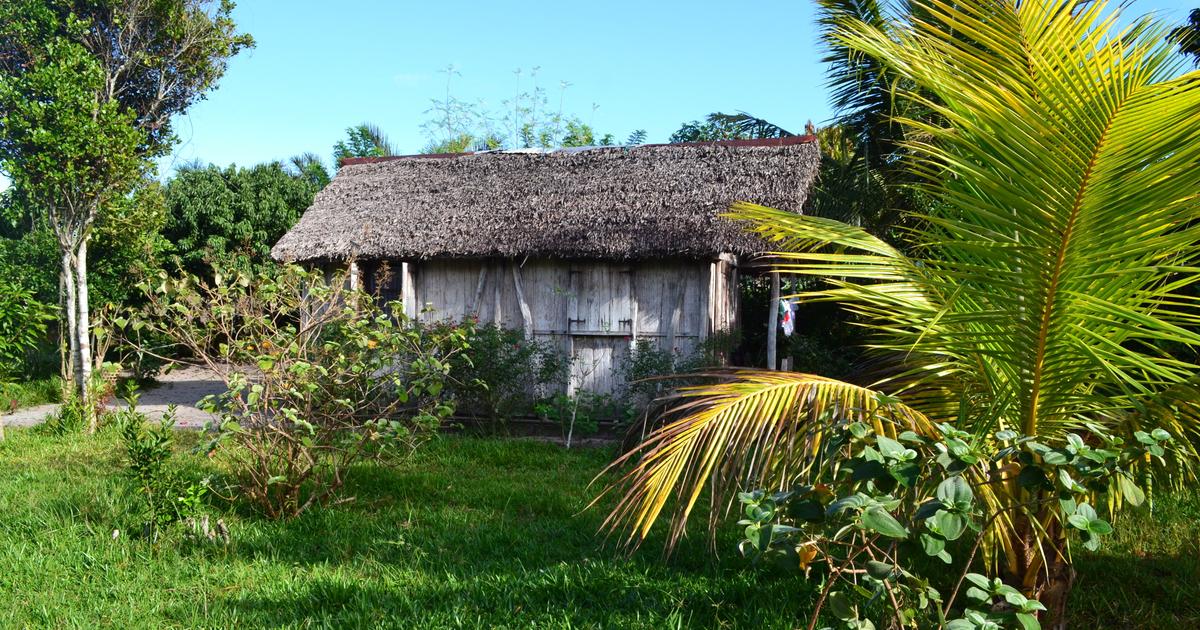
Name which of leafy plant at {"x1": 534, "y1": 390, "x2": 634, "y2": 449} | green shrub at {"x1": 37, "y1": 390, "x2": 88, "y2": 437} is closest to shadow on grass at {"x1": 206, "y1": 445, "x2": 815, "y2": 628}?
leafy plant at {"x1": 534, "y1": 390, "x2": 634, "y2": 449}

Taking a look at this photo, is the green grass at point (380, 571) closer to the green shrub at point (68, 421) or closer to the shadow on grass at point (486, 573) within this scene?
the shadow on grass at point (486, 573)

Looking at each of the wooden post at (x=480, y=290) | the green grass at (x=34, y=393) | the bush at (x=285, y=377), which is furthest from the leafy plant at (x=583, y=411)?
the green grass at (x=34, y=393)

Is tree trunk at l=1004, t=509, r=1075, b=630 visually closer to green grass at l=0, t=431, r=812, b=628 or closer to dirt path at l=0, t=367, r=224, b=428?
green grass at l=0, t=431, r=812, b=628

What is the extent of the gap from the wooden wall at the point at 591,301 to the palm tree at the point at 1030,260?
227 inches

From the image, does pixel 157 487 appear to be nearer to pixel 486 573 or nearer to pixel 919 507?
pixel 486 573

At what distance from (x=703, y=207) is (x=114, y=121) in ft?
20.0

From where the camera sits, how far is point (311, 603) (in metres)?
3.48

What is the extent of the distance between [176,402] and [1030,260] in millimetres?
11737

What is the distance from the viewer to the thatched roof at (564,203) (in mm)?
8836

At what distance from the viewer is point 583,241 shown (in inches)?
353

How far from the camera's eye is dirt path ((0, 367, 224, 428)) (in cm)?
938

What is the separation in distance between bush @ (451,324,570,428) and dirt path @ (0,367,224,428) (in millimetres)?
2475

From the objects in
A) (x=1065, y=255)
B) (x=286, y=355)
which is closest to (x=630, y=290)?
(x=286, y=355)

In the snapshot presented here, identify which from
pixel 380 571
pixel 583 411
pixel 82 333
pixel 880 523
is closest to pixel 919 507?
pixel 880 523
